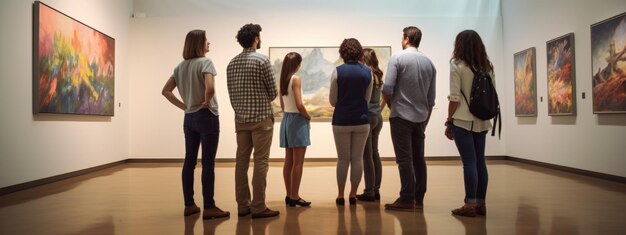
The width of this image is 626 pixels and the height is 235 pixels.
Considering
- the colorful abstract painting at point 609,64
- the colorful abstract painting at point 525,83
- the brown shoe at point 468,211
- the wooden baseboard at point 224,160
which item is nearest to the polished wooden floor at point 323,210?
the brown shoe at point 468,211

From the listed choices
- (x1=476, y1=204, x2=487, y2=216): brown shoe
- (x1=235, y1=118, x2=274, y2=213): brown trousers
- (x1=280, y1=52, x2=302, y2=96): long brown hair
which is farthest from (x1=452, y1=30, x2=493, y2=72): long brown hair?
(x1=235, y1=118, x2=274, y2=213): brown trousers

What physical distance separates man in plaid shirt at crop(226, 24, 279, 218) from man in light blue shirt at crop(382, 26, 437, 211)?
1.11m

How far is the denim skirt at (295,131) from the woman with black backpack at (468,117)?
1350 mm

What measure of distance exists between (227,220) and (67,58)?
17.3 feet

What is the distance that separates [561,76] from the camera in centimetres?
815

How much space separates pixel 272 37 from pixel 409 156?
7.28 meters

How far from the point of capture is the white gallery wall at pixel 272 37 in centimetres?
1083

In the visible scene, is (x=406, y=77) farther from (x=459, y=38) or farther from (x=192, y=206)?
(x=192, y=206)

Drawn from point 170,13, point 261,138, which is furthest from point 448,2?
point 261,138

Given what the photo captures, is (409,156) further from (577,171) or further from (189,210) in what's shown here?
(577,171)

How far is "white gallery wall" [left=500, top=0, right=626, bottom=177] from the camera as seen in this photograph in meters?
6.90

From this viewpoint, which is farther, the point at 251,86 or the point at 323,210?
the point at 323,210

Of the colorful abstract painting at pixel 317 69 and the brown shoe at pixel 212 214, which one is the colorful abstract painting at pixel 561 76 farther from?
the brown shoe at pixel 212 214

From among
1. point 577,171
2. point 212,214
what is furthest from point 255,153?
point 577,171
